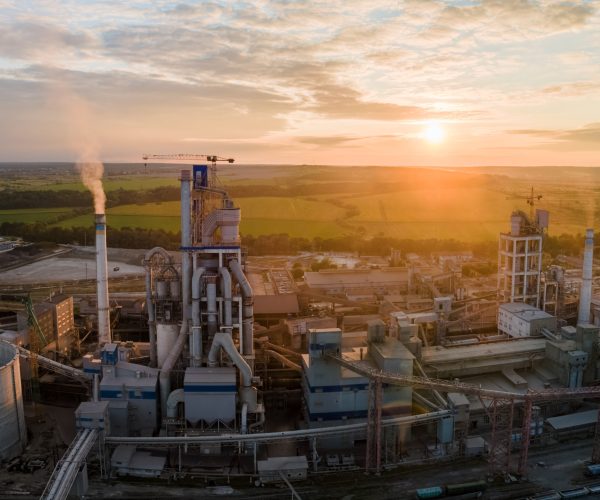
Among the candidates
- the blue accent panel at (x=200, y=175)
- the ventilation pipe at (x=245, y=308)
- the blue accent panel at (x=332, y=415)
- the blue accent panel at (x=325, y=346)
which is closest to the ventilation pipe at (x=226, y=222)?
Answer: the ventilation pipe at (x=245, y=308)

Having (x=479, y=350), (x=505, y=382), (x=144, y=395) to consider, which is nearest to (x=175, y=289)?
(x=144, y=395)

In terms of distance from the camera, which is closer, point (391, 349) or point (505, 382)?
point (391, 349)

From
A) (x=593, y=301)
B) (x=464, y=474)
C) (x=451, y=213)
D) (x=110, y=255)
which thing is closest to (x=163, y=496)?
(x=464, y=474)

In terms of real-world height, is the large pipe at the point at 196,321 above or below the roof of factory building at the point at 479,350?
above

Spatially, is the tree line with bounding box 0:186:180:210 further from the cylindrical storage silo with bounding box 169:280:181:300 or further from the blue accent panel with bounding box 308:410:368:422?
the blue accent panel with bounding box 308:410:368:422

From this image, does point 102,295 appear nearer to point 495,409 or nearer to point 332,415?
point 332,415

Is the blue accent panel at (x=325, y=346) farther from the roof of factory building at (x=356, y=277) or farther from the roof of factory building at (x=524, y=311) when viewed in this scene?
the roof of factory building at (x=356, y=277)

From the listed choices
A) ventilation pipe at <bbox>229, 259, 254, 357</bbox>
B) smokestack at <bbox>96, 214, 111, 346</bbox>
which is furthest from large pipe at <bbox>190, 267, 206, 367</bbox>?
smokestack at <bbox>96, 214, 111, 346</bbox>
